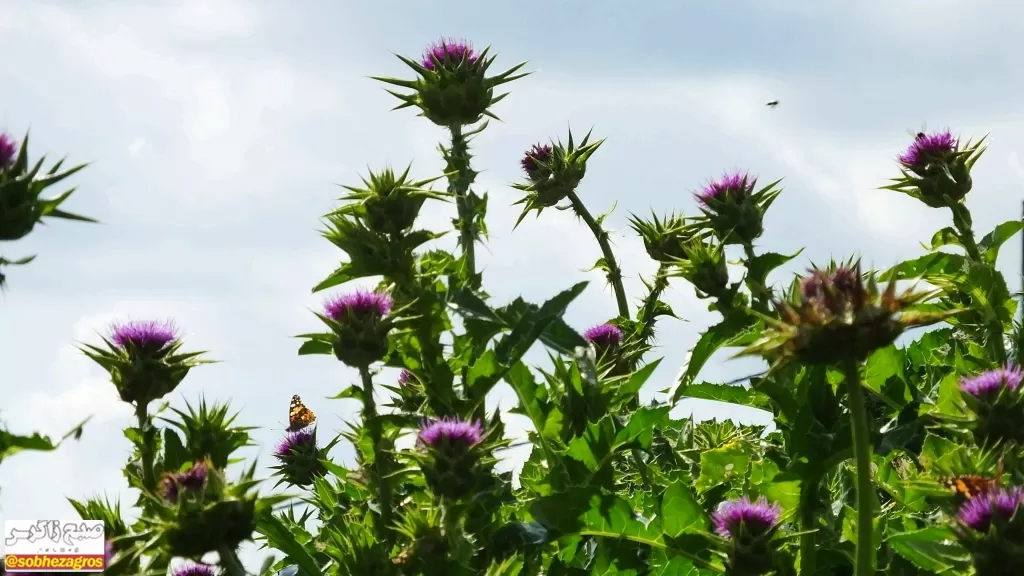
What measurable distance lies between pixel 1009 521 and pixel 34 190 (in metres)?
3.65

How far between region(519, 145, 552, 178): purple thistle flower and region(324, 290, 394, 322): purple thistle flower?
3.93 m

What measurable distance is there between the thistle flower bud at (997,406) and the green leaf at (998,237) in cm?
208

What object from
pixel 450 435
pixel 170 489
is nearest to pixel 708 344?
pixel 450 435

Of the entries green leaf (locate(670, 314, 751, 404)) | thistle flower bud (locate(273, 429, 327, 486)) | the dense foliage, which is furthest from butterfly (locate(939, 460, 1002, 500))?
thistle flower bud (locate(273, 429, 327, 486))

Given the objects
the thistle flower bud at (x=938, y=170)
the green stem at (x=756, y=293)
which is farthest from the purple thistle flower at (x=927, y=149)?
the green stem at (x=756, y=293)

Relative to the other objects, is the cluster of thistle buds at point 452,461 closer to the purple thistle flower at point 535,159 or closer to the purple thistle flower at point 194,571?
the purple thistle flower at point 194,571

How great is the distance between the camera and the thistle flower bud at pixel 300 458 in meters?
8.13

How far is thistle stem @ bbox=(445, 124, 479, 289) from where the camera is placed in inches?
241

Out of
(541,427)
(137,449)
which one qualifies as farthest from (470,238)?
(137,449)

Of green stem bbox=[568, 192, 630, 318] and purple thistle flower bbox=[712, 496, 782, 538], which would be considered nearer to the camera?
purple thistle flower bbox=[712, 496, 782, 538]

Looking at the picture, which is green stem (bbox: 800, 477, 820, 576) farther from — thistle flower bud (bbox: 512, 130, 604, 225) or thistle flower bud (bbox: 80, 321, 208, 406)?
thistle flower bud (bbox: 512, 130, 604, 225)

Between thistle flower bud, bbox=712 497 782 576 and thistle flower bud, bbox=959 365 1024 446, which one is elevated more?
thistle flower bud, bbox=959 365 1024 446

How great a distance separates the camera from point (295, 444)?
823cm

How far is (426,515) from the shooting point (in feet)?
15.0
